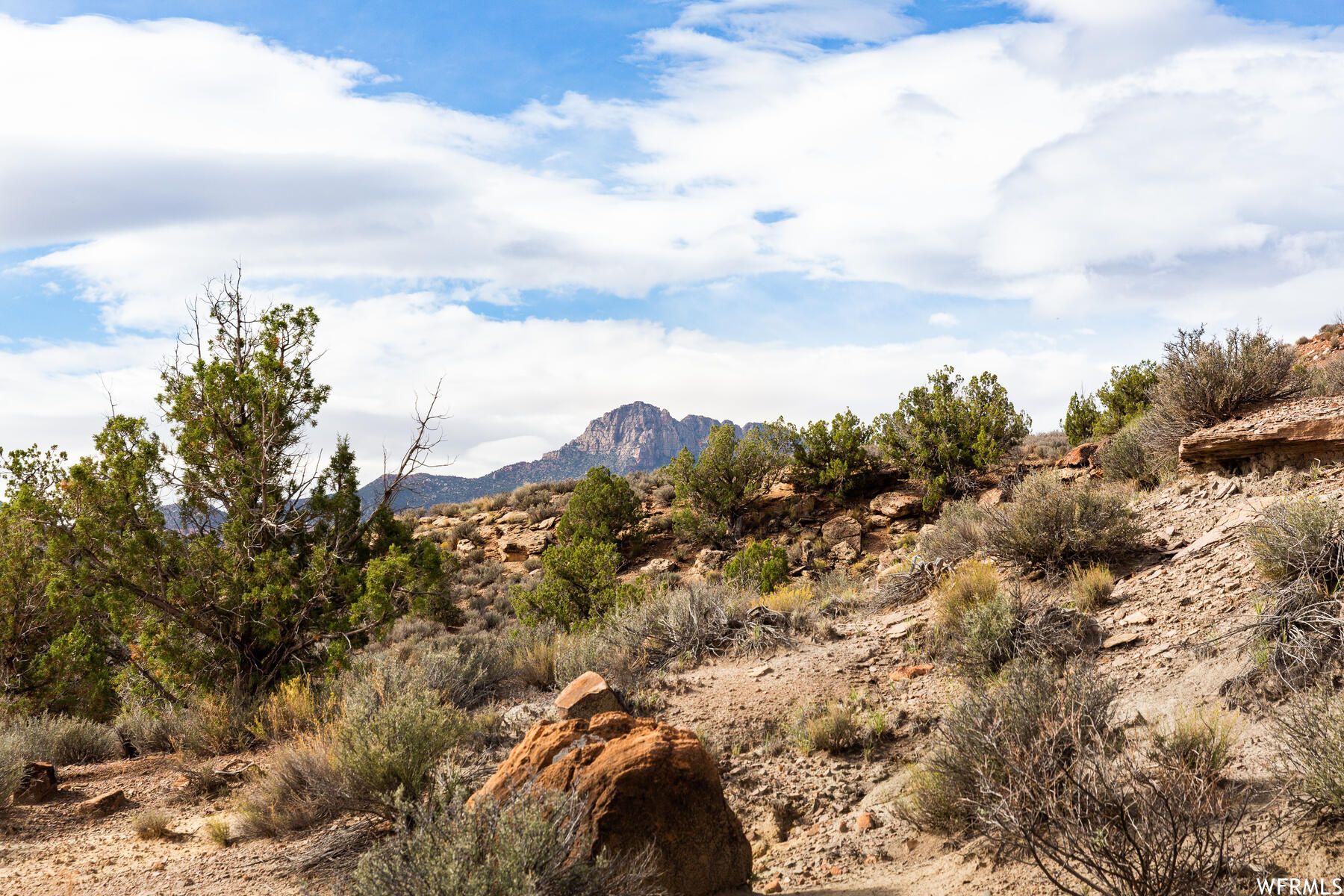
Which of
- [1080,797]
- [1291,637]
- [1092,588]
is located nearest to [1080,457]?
[1092,588]

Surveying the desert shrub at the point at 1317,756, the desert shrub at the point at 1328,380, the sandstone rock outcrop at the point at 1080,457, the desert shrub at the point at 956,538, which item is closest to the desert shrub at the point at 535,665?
the desert shrub at the point at 956,538

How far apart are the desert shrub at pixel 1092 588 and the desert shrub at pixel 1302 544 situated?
147cm

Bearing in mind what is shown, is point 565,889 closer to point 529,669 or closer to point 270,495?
point 529,669

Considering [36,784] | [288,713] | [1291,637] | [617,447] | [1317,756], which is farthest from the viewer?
[617,447]

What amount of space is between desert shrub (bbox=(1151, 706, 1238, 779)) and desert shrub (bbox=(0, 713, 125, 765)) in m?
11.5

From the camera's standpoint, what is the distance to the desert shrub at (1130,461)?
38.9ft

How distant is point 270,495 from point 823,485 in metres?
14.2

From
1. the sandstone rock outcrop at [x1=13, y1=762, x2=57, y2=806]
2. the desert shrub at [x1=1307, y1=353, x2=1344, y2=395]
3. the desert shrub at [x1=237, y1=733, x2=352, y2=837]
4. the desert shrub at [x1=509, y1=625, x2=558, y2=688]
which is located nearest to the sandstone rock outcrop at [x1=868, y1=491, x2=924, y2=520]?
the desert shrub at [x1=1307, y1=353, x2=1344, y2=395]

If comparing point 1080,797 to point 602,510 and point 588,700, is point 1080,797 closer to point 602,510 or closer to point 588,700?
point 588,700

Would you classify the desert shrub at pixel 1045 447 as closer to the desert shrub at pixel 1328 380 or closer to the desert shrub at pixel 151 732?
the desert shrub at pixel 1328 380

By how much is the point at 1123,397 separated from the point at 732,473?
10323 mm

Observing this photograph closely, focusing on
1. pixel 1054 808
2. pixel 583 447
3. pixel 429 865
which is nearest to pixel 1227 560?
pixel 1054 808

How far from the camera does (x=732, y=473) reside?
2070 centimetres

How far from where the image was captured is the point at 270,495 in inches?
413
